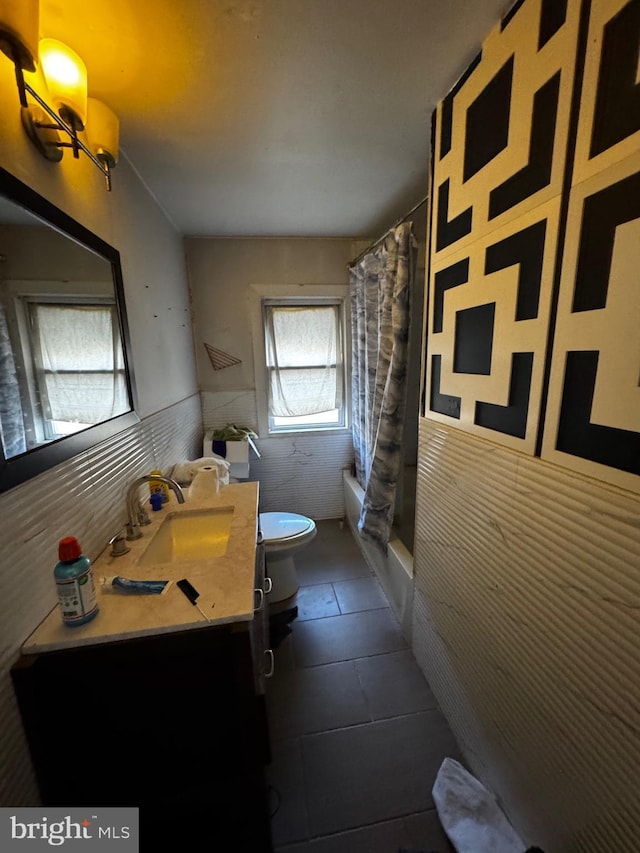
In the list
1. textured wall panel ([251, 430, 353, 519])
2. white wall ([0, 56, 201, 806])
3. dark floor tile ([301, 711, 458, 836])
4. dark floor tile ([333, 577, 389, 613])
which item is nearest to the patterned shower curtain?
dark floor tile ([333, 577, 389, 613])

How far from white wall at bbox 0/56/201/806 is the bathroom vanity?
6cm

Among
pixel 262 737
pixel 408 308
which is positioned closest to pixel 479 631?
pixel 262 737

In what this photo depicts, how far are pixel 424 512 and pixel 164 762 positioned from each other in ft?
3.64

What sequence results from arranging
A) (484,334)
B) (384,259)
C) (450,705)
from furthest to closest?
(384,259) < (450,705) < (484,334)

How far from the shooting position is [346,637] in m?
1.66

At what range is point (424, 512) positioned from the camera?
4.42 ft

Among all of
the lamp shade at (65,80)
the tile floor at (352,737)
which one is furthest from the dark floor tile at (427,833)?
the lamp shade at (65,80)

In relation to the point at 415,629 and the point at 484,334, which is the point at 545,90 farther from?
the point at 415,629

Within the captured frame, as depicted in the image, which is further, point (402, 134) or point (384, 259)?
point (384, 259)

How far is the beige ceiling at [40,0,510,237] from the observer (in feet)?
2.67

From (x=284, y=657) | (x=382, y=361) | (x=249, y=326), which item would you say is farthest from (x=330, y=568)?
(x=249, y=326)

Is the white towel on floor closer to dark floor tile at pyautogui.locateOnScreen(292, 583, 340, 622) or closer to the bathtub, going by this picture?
the bathtub

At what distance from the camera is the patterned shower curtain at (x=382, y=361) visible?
1.62 meters

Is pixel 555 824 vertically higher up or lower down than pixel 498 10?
lower down
